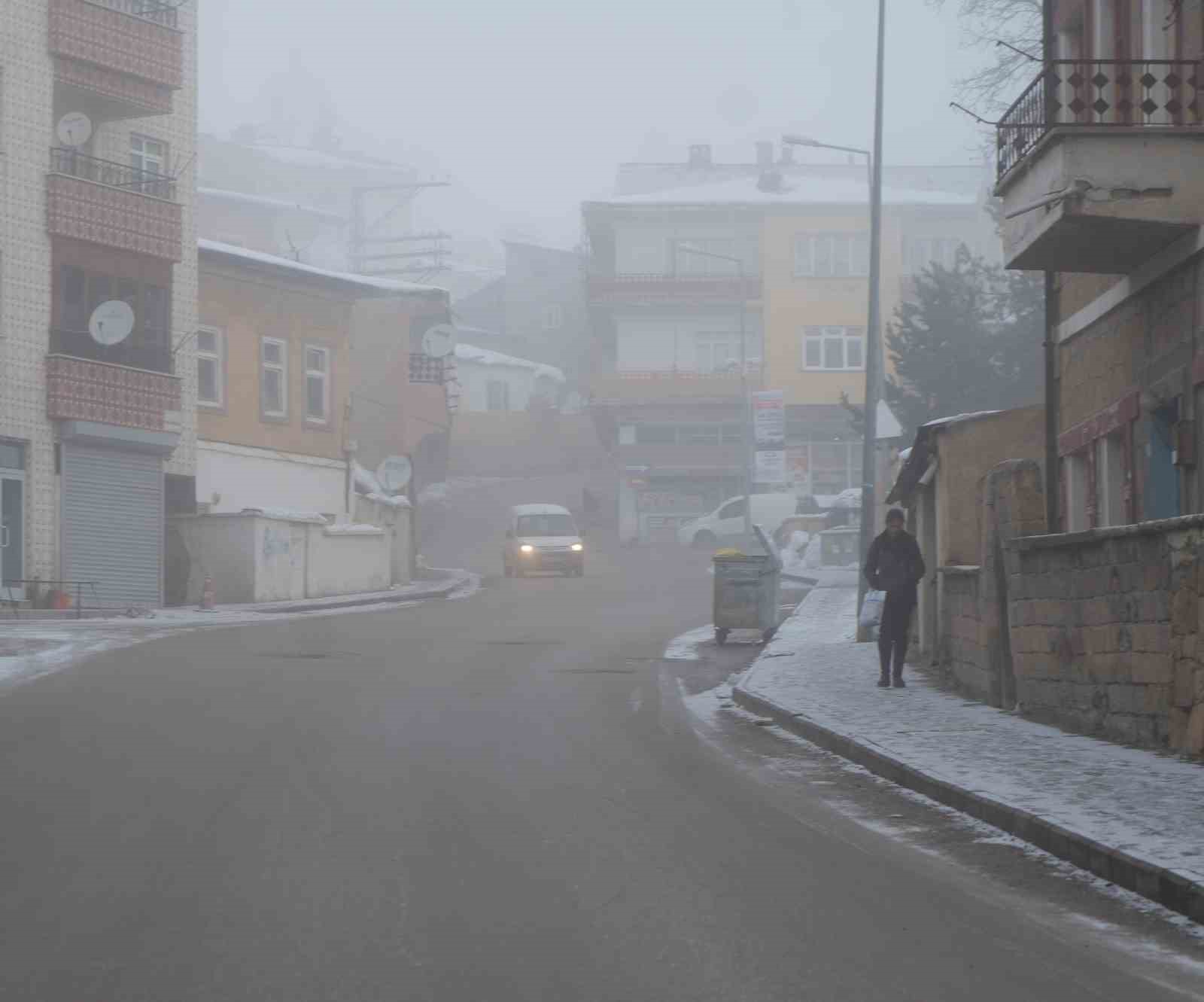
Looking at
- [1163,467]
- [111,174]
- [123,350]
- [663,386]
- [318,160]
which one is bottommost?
[1163,467]

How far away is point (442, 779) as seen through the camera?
11.5 meters

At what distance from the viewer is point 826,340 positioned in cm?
7538

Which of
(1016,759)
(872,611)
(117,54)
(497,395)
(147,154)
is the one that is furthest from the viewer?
(497,395)

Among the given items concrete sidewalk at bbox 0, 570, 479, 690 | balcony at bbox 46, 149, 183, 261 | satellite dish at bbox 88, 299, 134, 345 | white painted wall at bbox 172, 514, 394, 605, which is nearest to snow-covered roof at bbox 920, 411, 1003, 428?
concrete sidewalk at bbox 0, 570, 479, 690

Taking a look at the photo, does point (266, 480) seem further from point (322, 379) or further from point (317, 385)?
point (322, 379)

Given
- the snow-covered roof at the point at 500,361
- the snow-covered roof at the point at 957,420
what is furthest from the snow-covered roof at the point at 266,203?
the snow-covered roof at the point at 957,420

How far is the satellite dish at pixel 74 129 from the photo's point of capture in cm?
3588

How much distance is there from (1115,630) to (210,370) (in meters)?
32.8

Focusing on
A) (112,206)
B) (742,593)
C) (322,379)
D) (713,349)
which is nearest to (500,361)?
(713,349)

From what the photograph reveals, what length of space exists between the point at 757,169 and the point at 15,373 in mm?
55731

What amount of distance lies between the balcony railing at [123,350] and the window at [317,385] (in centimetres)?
805

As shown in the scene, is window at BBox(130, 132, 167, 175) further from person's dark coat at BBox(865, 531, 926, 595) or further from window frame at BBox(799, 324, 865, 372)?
window frame at BBox(799, 324, 865, 372)

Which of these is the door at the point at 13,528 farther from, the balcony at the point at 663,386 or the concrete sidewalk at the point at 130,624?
the balcony at the point at 663,386

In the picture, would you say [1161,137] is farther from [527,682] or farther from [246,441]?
[246,441]
